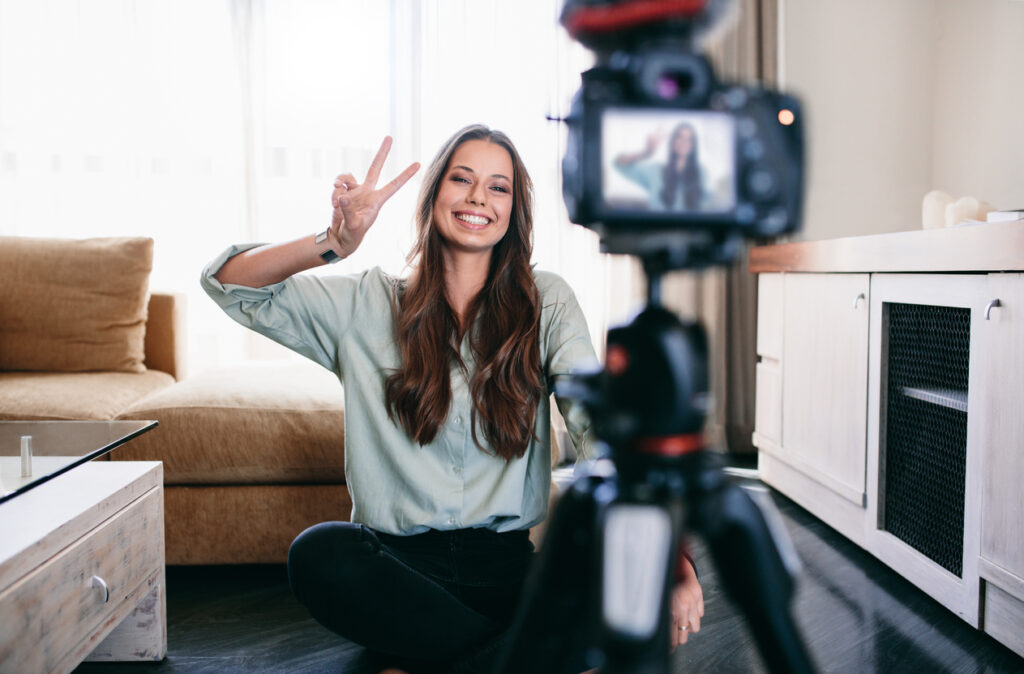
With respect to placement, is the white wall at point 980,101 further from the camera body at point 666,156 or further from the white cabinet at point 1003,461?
the camera body at point 666,156

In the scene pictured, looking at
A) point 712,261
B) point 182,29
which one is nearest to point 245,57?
point 182,29

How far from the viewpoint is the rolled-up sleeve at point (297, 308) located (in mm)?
1124

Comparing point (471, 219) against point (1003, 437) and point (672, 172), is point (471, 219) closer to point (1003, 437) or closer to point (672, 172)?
point (672, 172)

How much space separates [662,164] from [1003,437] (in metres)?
1.25

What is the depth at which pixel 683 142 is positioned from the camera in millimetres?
386

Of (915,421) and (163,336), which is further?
(163,336)

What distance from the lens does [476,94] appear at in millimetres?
2945

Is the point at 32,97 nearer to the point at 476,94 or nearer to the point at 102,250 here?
the point at 102,250

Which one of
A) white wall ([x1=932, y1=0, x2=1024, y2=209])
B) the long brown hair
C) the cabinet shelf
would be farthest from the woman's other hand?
white wall ([x1=932, y1=0, x2=1024, y2=209])

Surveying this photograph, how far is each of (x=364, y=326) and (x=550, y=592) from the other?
2.91ft

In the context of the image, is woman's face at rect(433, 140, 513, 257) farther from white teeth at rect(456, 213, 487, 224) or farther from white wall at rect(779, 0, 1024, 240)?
white wall at rect(779, 0, 1024, 240)

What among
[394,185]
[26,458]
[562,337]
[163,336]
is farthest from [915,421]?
[163,336]

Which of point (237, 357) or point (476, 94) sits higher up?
point (476, 94)

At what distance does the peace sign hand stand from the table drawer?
0.56m
